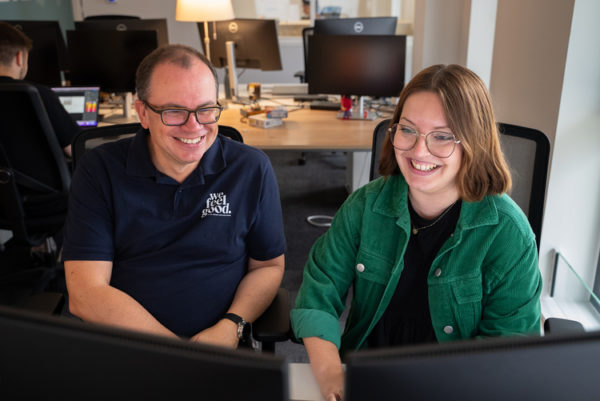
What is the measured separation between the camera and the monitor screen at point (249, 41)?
12.2ft

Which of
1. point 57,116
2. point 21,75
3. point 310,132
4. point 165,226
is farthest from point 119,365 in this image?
point 21,75

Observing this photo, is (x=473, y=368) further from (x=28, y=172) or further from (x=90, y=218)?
(x=28, y=172)

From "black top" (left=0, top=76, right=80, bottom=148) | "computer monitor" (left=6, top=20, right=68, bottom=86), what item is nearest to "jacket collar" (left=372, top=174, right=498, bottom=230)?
"black top" (left=0, top=76, right=80, bottom=148)

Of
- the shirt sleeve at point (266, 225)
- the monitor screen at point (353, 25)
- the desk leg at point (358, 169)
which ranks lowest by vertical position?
the desk leg at point (358, 169)

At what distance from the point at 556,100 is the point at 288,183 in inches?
111

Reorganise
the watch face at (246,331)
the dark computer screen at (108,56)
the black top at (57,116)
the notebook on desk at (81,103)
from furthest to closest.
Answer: the dark computer screen at (108,56), the notebook on desk at (81,103), the black top at (57,116), the watch face at (246,331)

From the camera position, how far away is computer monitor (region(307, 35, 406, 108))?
126 inches

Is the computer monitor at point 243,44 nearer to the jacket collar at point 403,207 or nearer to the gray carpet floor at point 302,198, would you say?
the gray carpet floor at point 302,198

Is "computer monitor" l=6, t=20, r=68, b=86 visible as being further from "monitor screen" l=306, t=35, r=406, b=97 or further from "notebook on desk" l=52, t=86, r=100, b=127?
"monitor screen" l=306, t=35, r=406, b=97

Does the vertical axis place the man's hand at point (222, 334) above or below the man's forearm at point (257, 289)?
below

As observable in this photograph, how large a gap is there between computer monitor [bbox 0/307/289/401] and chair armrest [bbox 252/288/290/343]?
0.81 meters

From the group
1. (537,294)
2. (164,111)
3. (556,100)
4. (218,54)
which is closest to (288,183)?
(218,54)

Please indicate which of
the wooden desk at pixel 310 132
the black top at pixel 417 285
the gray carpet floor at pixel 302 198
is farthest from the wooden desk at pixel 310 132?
the black top at pixel 417 285

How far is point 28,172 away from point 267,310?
1.52m
